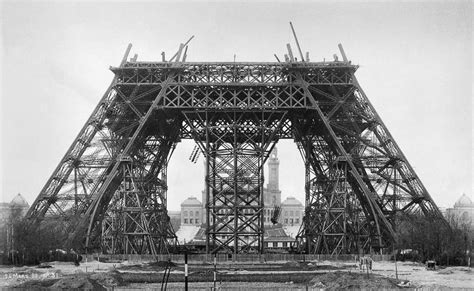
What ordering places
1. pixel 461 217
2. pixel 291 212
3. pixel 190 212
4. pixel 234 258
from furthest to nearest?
pixel 291 212, pixel 190 212, pixel 461 217, pixel 234 258

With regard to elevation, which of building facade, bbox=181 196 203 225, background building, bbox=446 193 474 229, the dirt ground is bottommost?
the dirt ground

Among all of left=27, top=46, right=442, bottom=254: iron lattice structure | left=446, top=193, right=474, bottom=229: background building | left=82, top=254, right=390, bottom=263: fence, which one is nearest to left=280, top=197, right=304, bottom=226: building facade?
left=446, top=193, right=474, bottom=229: background building

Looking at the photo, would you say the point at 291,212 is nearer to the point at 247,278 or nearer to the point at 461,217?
the point at 461,217

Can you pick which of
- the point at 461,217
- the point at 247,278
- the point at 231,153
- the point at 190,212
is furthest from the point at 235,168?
the point at 190,212

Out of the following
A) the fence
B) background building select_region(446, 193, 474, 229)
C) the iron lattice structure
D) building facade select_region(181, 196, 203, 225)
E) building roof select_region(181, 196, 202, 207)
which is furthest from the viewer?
building roof select_region(181, 196, 202, 207)

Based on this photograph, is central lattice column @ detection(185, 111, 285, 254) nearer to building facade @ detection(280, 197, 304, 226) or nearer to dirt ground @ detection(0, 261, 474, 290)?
dirt ground @ detection(0, 261, 474, 290)

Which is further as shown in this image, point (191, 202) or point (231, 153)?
point (191, 202)

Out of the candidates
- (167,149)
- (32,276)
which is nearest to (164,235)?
(167,149)
